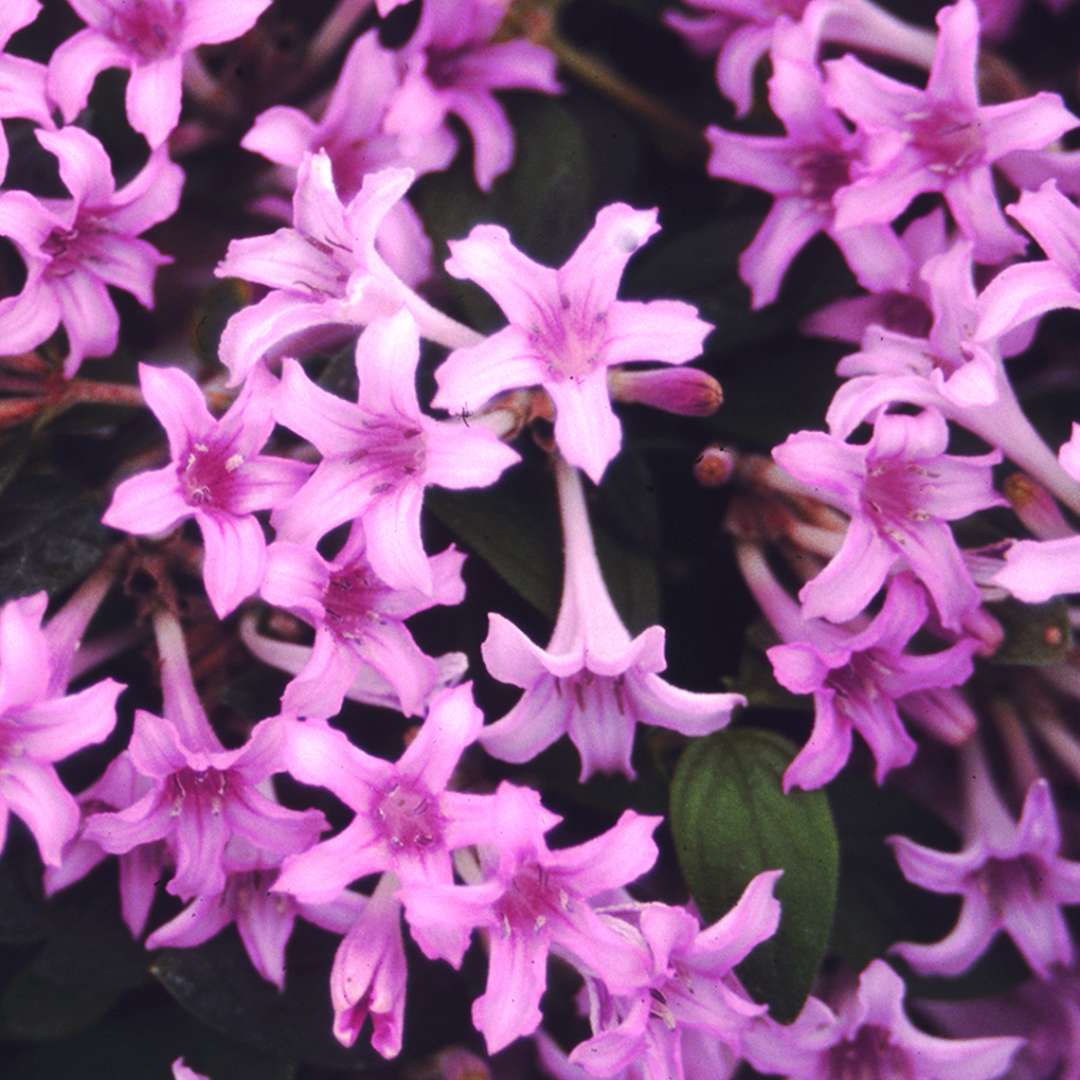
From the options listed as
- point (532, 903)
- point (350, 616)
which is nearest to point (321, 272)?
point (350, 616)

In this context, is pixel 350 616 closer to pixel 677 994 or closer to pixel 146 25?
pixel 677 994

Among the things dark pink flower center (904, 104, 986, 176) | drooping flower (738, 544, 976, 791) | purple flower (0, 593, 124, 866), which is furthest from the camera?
dark pink flower center (904, 104, 986, 176)

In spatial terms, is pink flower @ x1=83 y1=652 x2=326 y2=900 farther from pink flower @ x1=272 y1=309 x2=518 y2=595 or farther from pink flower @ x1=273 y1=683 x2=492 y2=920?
pink flower @ x1=272 y1=309 x2=518 y2=595

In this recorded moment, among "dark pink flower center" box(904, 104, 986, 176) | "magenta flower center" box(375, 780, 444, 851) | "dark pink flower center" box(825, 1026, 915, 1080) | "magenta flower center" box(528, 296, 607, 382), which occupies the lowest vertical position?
"dark pink flower center" box(825, 1026, 915, 1080)

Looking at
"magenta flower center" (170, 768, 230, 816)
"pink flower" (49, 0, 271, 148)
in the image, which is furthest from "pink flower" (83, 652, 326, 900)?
"pink flower" (49, 0, 271, 148)

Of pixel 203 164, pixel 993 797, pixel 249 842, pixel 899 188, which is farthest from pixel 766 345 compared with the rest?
pixel 249 842

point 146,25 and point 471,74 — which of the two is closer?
point 146,25
